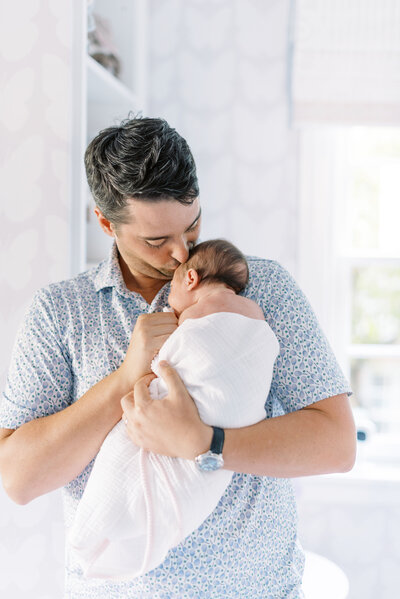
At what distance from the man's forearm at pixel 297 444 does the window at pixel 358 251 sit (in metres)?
1.36

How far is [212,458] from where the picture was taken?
958 mm

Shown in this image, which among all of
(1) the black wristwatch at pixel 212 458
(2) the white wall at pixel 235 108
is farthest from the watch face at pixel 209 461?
(2) the white wall at pixel 235 108

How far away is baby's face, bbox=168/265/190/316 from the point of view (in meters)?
1.18

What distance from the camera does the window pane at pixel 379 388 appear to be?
254cm

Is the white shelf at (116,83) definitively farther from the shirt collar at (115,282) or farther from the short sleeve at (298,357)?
the short sleeve at (298,357)

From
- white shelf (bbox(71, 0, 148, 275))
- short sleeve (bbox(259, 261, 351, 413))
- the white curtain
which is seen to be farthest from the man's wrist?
the white curtain

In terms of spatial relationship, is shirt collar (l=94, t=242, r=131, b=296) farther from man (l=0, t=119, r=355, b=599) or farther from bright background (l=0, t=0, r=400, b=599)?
bright background (l=0, t=0, r=400, b=599)

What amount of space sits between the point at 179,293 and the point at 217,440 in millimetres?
332

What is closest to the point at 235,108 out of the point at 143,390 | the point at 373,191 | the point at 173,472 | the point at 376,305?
the point at 373,191

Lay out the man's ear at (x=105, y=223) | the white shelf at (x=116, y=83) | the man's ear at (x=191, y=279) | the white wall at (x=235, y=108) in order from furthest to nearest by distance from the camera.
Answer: the white wall at (x=235, y=108), the white shelf at (x=116, y=83), the man's ear at (x=105, y=223), the man's ear at (x=191, y=279)

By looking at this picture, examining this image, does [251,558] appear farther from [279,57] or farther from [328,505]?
[279,57]

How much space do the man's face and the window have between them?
3.99ft

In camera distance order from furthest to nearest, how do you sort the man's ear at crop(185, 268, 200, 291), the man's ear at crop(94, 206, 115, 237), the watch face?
the man's ear at crop(94, 206, 115, 237)
the man's ear at crop(185, 268, 200, 291)
the watch face

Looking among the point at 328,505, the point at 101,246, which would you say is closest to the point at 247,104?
the point at 101,246
